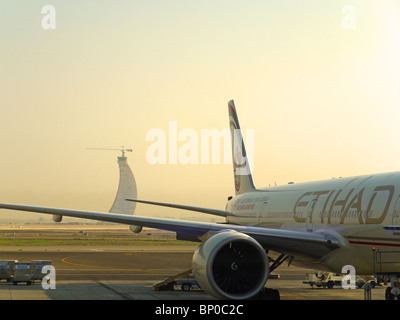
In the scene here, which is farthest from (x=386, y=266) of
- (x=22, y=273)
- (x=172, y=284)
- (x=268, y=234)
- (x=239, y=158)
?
(x=22, y=273)

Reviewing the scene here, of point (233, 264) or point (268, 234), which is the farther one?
point (268, 234)

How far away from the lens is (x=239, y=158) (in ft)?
124

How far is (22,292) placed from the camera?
28531mm

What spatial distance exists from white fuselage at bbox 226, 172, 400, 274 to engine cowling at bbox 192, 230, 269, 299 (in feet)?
11.7

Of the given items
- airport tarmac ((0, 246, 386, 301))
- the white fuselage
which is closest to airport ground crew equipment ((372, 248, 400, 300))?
the white fuselage

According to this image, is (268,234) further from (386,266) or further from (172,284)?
(172,284)

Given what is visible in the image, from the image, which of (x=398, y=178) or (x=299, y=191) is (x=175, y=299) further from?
(x=398, y=178)

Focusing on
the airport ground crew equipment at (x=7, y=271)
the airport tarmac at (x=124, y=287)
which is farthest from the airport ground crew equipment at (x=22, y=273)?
the airport ground crew equipment at (x=7, y=271)

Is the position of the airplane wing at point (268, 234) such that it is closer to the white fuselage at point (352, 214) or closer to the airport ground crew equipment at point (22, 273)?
the white fuselage at point (352, 214)

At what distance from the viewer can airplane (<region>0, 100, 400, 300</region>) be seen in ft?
66.6

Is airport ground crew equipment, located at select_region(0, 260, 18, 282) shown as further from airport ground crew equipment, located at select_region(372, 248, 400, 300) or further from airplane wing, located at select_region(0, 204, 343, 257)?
airport ground crew equipment, located at select_region(372, 248, 400, 300)
